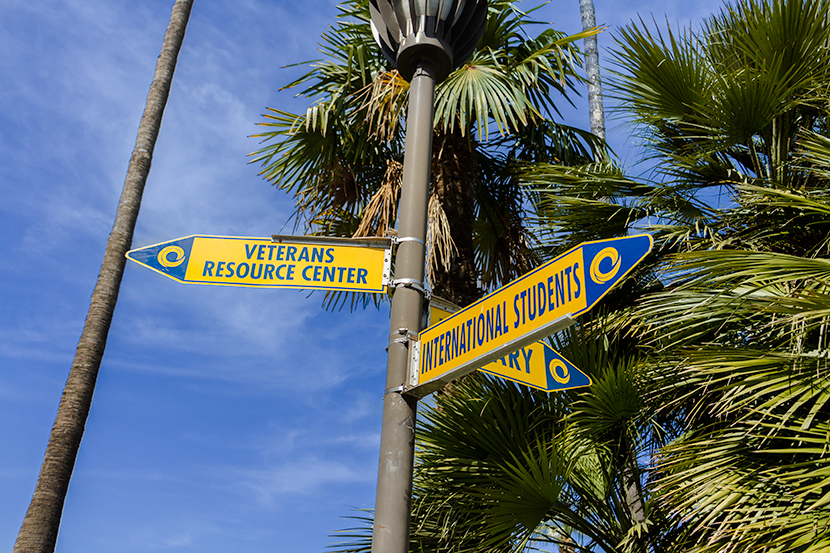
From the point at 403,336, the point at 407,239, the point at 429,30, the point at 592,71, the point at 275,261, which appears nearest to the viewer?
the point at 403,336

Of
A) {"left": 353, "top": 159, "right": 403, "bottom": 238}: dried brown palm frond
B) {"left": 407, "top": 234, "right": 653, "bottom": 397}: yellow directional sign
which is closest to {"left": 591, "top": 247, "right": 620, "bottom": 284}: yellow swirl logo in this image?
{"left": 407, "top": 234, "right": 653, "bottom": 397}: yellow directional sign

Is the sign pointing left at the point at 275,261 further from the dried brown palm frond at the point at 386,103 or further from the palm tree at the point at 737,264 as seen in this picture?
the dried brown palm frond at the point at 386,103

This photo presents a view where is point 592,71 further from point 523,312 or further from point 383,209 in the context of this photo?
point 523,312

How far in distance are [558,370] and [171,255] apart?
5.56 feet

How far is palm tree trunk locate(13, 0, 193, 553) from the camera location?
4.46 metres

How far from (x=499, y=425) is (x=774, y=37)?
3457mm

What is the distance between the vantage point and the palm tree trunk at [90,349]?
4.46 m

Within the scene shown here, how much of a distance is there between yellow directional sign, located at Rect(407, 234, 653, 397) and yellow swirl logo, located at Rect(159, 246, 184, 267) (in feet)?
3.59

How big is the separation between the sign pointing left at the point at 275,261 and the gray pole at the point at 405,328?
14 centimetres

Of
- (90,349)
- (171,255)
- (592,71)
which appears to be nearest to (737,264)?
(171,255)

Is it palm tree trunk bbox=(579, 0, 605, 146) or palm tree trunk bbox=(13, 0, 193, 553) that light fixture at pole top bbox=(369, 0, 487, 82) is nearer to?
palm tree trunk bbox=(13, 0, 193, 553)

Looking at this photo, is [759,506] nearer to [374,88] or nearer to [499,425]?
[499,425]

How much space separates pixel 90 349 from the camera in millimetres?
5195


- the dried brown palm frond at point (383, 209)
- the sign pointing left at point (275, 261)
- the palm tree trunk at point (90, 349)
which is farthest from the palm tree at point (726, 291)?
the palm tree trunk at point (90, 349)
